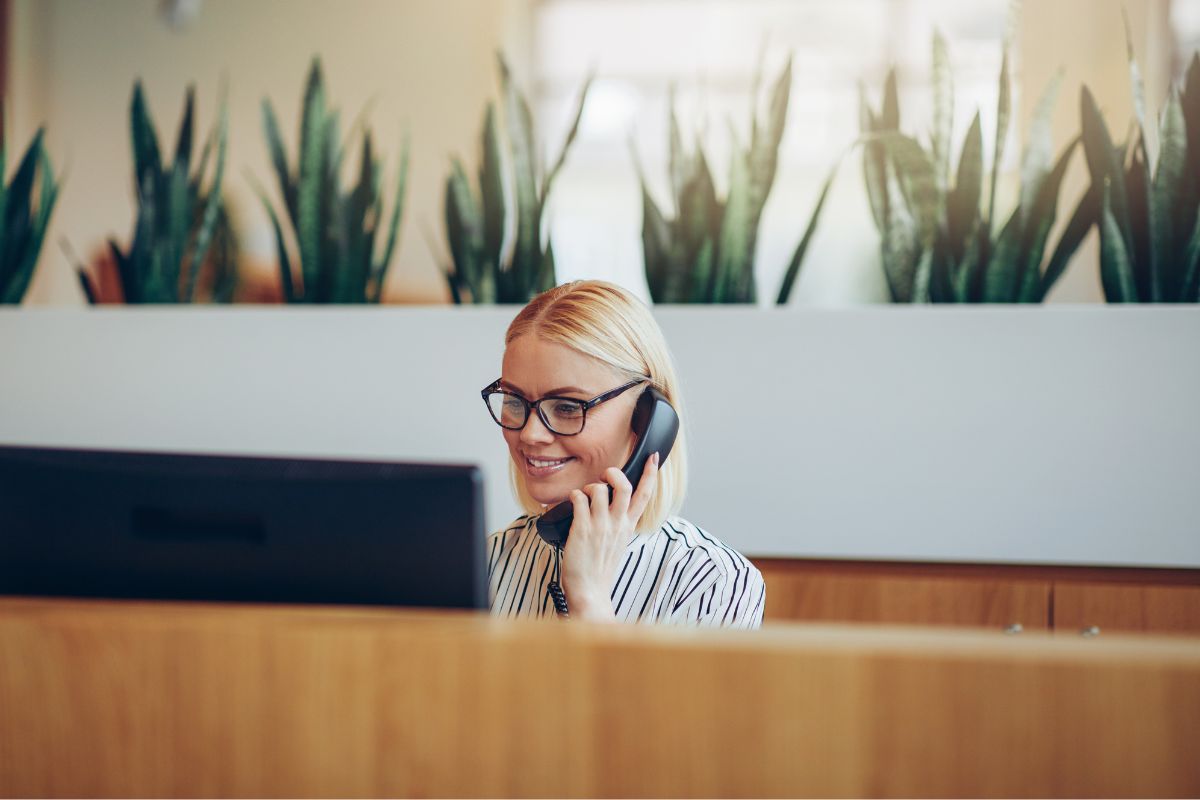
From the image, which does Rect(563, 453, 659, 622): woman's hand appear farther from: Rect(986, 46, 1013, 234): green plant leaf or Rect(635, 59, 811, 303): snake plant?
Rect(986, 46, 1013, 234): green plant leaf

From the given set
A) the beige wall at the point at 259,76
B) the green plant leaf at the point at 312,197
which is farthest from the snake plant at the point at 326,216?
the beige wall at the point at 259,76

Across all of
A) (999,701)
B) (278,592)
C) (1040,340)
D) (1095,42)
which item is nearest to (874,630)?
(999,701)

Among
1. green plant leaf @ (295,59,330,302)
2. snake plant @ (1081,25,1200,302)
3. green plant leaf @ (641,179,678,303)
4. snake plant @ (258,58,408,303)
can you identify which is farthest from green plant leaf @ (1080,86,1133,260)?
green plant leaf @ (295,59,330,302)

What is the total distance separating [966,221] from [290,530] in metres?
1.13

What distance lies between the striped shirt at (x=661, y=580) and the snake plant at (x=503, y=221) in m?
0.51

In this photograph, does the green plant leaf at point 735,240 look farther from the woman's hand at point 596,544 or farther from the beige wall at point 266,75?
the beige wall at point 266,75

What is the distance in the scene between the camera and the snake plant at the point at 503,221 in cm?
140

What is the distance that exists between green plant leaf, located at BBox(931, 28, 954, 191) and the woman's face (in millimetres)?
706

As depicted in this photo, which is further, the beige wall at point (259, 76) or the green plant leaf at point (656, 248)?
the beige wall at point (259, 76)

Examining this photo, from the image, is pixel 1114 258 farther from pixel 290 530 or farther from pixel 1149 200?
pixel 290 530

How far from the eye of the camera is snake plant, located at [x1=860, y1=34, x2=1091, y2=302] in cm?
129

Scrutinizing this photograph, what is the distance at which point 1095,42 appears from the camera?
4.10 m

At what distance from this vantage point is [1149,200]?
1.25 m

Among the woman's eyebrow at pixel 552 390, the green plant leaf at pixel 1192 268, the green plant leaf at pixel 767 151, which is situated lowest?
the woman's eyebrow at pixel 552 390
